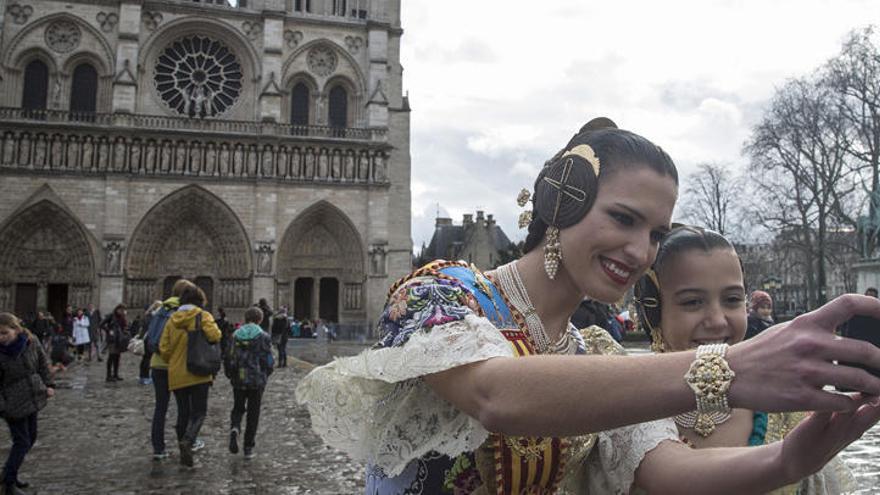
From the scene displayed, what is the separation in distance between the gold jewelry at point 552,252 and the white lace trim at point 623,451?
436mm

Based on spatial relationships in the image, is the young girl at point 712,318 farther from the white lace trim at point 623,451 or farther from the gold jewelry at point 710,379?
the gold jewelry at point 710,379

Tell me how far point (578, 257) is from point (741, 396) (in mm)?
625

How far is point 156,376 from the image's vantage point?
7172mm

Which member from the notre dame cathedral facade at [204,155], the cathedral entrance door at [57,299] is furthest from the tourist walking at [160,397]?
the cathedral entrance door at [57,299]

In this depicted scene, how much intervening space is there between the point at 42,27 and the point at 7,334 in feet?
92.0

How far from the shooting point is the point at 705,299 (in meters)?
2.05

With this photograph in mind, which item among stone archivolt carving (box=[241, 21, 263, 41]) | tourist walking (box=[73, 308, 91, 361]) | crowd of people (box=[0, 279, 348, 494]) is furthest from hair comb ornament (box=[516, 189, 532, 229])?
stone archivolt carving (box=[241, 21, 263, 41])

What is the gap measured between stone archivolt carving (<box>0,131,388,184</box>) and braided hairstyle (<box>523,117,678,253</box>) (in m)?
29.2

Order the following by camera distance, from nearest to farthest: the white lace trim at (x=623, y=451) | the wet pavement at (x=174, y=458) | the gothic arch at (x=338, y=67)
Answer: the white lace trim at (x=623, y=451) < the wet pavement at (x=174, y=458) < the gothic arch at (x=338, y=67)

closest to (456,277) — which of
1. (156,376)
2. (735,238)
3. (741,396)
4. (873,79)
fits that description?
(741,396)

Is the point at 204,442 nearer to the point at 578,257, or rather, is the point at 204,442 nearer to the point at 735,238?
the point at 578,257

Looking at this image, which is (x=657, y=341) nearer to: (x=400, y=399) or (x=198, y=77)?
(x=400, y=399)

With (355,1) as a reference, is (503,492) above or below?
below

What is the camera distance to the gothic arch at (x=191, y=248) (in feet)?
93.2
